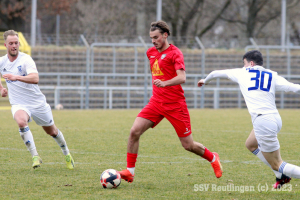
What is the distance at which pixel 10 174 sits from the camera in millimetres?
6199

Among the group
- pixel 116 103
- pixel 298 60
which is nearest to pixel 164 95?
pixel 116 103

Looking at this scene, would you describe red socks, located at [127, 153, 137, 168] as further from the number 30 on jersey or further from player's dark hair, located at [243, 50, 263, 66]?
player's dark hair, located at [243, 50, 263, 66]

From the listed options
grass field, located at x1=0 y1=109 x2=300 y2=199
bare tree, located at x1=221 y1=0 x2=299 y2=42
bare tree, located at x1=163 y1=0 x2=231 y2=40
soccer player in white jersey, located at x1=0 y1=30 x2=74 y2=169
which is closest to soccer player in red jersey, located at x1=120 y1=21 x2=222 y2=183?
grass field, located at x1=0 y1=109 x2=300 y2=199

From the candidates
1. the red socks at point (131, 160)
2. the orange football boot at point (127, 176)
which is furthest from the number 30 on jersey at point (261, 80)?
the orange football boot at point (127, 176)

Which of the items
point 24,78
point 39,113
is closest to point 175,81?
point 24,78

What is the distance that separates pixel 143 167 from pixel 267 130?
94.2 inches

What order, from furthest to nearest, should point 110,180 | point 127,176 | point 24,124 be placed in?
point 24,124, point 127,176, point 110,180

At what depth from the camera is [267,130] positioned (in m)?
5.01

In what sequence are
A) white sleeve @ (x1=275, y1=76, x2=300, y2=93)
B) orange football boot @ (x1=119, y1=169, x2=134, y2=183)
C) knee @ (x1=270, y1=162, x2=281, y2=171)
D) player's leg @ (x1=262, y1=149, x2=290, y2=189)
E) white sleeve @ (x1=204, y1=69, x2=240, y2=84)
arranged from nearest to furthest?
white sleeve @ (x1=275, y1=76, x2=300, y2=93), player's leg @ (x1=262, y1=149, x2=290, y2=189), knee @ (x1=270, y1=162, x2=281, y2=171), white sleeve @ (x1=204, y1=69, x2=240, y2=84), orange football boot @ (x1=119, y1=169, x2=134, y2=183)

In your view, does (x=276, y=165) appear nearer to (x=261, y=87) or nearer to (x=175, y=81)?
(x=261, y=87)

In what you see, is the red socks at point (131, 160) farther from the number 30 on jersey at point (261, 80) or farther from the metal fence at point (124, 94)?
the metal fence at point (124, 94)

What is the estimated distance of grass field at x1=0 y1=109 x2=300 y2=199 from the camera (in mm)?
5238

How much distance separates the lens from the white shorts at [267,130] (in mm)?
5000

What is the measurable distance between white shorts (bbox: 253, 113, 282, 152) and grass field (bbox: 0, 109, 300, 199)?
0.59 meters
